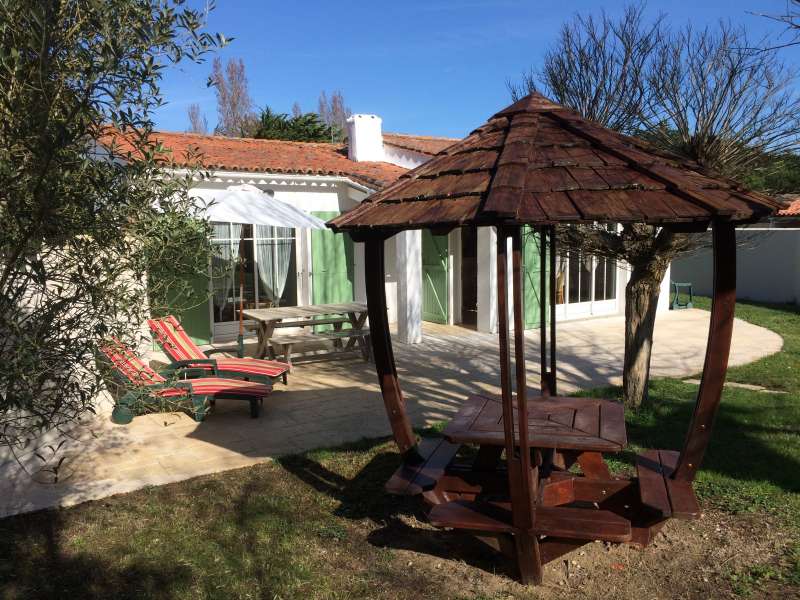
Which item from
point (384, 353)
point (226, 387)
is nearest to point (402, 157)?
point (226, 387)

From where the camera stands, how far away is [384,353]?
4.68 meters

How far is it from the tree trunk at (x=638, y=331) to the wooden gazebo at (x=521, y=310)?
2.58 m

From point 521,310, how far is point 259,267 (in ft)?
29.9

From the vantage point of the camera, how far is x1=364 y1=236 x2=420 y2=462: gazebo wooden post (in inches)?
179

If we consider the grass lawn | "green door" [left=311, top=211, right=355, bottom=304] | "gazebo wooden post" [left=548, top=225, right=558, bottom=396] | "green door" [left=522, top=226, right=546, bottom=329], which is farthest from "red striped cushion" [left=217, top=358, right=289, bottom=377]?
"green door" [left=522, top=226, right=546, bottom=329]

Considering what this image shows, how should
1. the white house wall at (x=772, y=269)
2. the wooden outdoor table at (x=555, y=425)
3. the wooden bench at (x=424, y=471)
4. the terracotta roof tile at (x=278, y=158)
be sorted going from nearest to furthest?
1. the wooden outdoor table at (x=555, y=425)
2. the wooden bench at (x=424, y=471)
3. the terracotta roof tile at (x=278, y=158)
4. the white house wall at (x=772, y=269)

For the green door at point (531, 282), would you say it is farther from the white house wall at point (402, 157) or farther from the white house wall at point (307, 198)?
the white house wall at point (307, 198)

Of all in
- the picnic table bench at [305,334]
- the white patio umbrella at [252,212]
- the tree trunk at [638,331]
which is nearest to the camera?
the tree trunk at [638,331]

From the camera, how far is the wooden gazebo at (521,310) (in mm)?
3545

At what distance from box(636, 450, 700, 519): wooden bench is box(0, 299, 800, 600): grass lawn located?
47cm

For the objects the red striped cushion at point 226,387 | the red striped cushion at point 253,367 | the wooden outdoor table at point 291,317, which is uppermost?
the wooden outdoor table at point 291,317

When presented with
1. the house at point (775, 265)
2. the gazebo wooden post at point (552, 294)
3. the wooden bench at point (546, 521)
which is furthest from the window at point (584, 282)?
the wooden bench at point (546, 521)

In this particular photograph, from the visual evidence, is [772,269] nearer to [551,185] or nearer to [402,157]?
[402,157]

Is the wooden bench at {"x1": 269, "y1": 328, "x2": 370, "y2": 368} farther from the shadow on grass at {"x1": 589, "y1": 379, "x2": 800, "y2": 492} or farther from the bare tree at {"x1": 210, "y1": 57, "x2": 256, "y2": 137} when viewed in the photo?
the bare tree at {"x1": 210, "y1": 57, "x2": 256, "y2": 137}
